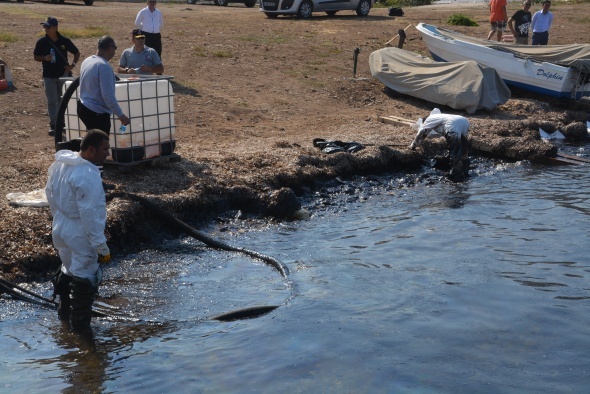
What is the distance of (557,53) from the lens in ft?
60.4

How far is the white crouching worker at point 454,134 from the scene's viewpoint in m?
13.2

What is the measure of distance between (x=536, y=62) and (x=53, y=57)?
1087cm

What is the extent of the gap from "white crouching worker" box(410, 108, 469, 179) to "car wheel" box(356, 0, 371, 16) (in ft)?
47.7

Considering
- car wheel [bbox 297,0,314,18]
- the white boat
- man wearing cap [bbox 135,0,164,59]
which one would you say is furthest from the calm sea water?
car wheel [bbox 297,0,314,18]

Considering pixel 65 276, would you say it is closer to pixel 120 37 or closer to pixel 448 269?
pixel 448 269

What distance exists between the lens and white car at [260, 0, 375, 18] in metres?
25.6

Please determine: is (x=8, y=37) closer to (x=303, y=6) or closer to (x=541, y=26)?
(x=303, y=6)

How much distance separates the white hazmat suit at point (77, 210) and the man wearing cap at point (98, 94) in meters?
3.03

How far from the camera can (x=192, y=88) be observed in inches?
652

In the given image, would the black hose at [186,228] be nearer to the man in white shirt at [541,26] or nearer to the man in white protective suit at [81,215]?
the man in white protective suit at [81,215]

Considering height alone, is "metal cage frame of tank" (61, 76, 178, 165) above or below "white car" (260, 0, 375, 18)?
below

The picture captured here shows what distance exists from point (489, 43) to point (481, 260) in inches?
422

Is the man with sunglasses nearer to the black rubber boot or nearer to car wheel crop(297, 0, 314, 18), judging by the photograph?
car wheel crop(297, 0, 314, 18)

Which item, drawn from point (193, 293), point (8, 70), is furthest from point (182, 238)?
point (8, 70)
